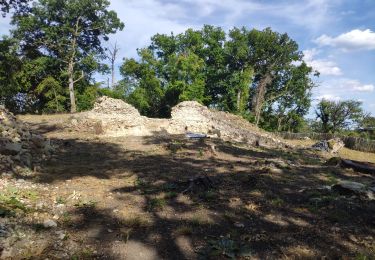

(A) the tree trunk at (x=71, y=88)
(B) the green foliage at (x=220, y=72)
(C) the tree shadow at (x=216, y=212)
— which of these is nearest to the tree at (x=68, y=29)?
(A) the tree trunk at (x=71, y=88)

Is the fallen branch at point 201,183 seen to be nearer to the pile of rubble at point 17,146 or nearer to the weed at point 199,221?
the weed at point 199,221

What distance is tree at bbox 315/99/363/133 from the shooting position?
61.3m

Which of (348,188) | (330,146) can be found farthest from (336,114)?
(348,188)

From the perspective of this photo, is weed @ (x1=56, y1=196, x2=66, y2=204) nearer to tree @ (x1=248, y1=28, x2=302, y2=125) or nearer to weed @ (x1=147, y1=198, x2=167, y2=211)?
weed @ (x1=147, y1=198, x2=167, y2=211)

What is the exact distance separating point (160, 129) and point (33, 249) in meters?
19.0

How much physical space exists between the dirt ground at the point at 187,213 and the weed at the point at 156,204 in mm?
26

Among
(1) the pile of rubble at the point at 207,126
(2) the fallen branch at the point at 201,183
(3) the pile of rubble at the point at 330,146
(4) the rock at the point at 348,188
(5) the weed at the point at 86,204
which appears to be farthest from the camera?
(3) the pile of rubble at the point at 330,146

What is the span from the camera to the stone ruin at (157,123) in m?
24.2

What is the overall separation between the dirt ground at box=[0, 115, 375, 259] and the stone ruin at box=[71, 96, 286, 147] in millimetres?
9411

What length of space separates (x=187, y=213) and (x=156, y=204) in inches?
39.5

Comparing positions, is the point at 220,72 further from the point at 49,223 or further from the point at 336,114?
the point at 49,223

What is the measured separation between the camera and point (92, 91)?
44.6 m

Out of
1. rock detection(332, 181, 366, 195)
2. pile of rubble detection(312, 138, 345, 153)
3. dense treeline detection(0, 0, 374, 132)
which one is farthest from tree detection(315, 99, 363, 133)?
rock detection(332, 181, 366, 195)

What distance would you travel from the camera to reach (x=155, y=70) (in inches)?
1881
